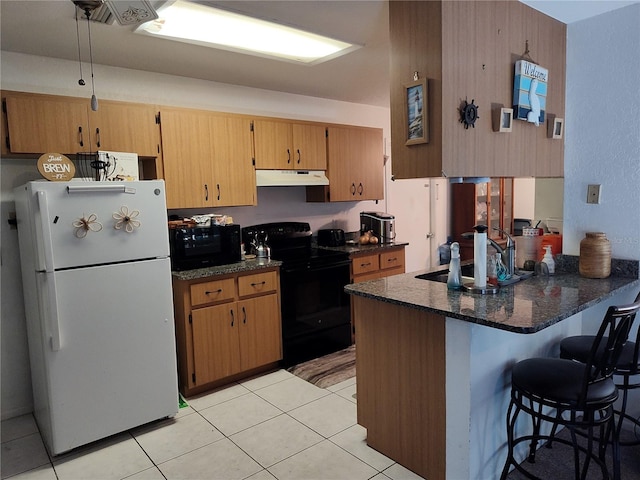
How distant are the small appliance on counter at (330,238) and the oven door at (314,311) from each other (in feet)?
1.56

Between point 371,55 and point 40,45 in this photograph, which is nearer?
point 40,45

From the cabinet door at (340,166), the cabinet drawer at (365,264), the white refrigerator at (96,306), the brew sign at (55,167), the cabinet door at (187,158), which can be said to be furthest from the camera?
the cabinet door at (340,166)

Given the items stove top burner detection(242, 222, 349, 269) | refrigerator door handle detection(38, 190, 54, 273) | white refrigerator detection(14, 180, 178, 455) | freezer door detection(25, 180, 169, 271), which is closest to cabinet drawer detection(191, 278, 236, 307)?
white refrigerator detection(14, 180, 178, 455)

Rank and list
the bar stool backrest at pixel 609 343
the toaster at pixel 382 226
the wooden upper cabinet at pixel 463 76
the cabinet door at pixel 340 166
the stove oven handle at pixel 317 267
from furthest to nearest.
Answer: the toaster at pixel 382 226, the cabinet door at pixel 340 166, the stove oven handle at pixel 317 267, the wooden upper cabinet at pixel 463 76, the bar stool backrest at pixel 609 343

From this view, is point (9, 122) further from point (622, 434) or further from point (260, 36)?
point (622, 434)

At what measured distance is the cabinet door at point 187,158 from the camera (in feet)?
10.4

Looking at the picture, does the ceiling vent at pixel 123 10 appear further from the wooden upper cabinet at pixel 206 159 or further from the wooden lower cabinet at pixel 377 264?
the wooden lower cabinet at pixel 377 264

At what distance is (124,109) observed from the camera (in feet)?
9.83

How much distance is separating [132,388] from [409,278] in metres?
1.85

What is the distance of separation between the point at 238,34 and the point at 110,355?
2110mm

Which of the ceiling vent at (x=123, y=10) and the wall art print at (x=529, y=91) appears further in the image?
the wall art print at (x=529, y=91)

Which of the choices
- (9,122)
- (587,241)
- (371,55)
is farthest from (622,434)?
(9,122)

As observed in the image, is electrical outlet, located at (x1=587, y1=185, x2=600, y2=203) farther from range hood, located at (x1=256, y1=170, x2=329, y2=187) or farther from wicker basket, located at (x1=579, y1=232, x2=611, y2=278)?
range hood, located at (x1=256, y1=170, x2=329, y2=187)

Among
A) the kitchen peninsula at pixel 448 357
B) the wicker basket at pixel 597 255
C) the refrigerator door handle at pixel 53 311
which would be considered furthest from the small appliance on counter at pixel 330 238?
the refrigerator door handle at pixel 53 311
